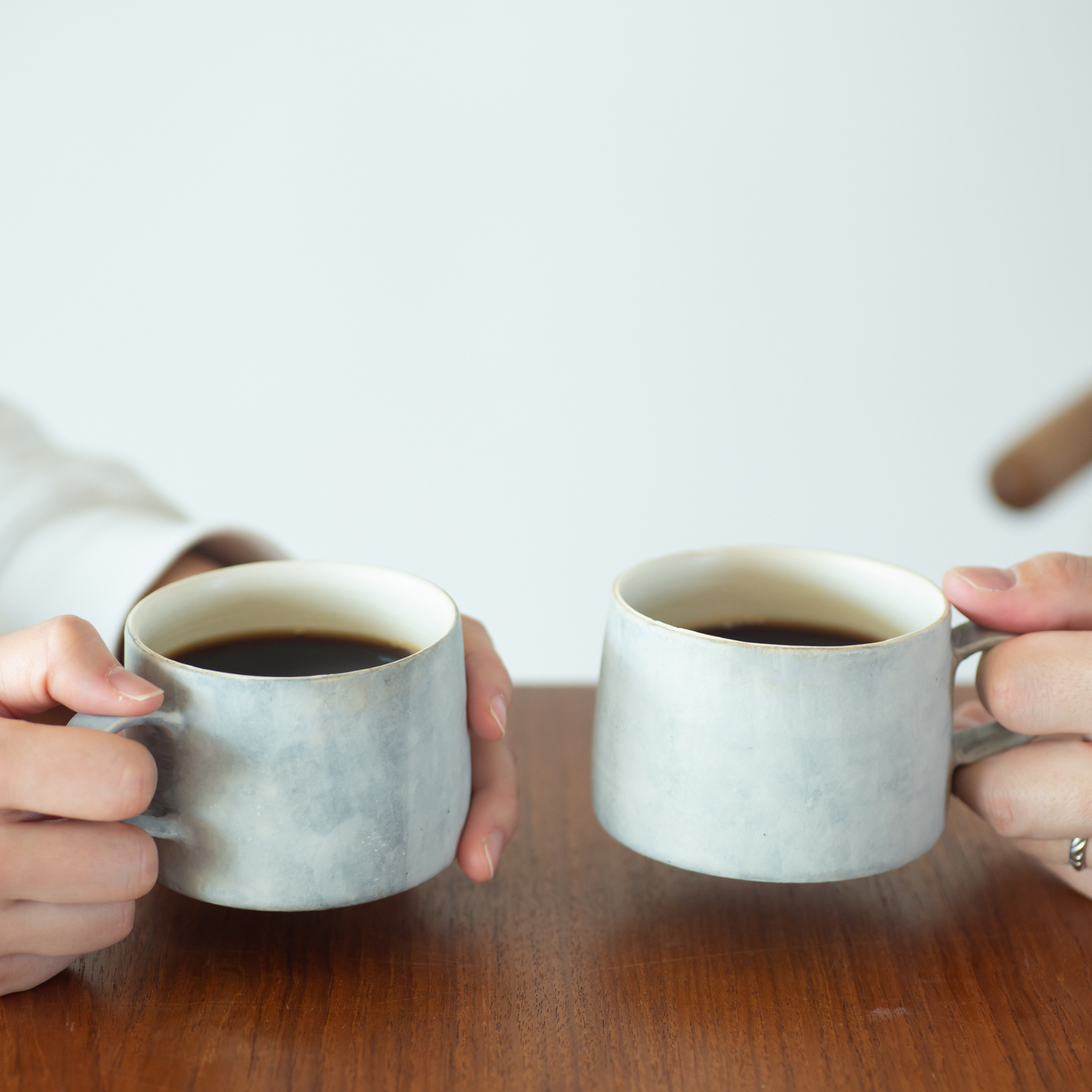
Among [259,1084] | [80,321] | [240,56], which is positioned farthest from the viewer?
[80,321]

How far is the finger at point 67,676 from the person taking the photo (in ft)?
1.40

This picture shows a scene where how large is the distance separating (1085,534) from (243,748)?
219 cm

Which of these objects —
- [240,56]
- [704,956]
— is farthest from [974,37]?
[704,956]

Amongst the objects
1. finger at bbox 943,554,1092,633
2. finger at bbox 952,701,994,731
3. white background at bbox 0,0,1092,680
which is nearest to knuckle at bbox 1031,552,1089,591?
finger at bbox 943,554,1092,633

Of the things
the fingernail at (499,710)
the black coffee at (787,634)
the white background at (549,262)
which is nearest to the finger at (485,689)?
the fingernail at (499,710)

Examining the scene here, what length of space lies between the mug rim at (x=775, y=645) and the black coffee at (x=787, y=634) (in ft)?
0.07

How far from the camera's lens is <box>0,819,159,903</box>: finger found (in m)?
0.43

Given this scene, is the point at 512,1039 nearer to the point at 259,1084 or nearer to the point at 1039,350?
the point at 259,1084

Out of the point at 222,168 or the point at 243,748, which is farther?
the point at 222,168

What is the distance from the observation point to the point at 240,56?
196 cm

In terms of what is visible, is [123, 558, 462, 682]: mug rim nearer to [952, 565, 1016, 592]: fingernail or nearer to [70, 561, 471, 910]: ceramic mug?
[70, 561, 471, 910]: ceramic mug

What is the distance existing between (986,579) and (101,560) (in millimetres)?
484

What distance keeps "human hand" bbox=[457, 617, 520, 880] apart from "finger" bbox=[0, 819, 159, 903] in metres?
0.14

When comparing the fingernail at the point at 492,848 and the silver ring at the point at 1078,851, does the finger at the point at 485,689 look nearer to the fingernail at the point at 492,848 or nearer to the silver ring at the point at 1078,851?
the fingernail at the point at 492,848
